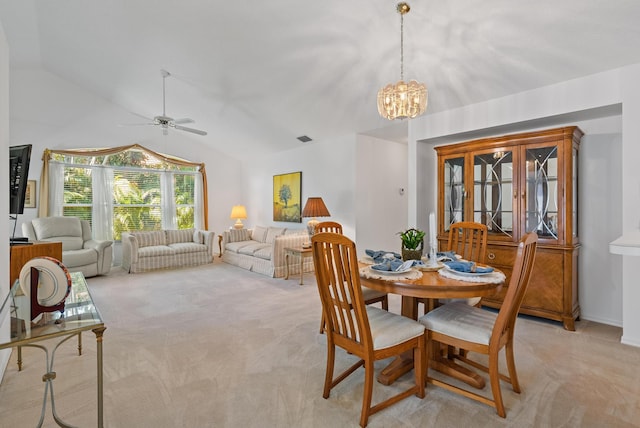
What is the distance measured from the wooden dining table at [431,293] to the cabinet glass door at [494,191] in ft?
5.37

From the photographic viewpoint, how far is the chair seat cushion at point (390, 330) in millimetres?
1769

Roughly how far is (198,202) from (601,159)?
23.1 feet

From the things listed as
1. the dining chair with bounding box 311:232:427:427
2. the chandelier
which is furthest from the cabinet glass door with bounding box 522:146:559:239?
the dining chair with bounding box 311:232:427:427

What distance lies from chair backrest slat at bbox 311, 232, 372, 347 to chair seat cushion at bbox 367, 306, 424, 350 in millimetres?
81

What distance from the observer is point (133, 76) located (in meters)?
4.96

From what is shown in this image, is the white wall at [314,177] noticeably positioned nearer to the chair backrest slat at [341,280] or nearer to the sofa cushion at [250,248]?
the sofa cushion at [250,248]

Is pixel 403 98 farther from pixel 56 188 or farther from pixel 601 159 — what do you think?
pixel 56 188

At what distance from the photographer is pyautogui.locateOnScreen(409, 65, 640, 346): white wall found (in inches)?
108

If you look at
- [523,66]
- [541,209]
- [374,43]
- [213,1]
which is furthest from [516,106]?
[213,1]

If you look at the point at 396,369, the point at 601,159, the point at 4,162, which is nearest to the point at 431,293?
the point at 396,369

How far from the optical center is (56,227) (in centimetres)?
538

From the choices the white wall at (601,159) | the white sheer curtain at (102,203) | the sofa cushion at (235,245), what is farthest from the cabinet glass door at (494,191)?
the white sheer curtain at (102,203)

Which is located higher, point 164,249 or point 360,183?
point 360,183

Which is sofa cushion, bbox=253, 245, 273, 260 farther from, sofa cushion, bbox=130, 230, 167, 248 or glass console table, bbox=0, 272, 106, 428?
glass console table, bbox=0, 272, 106, 428
